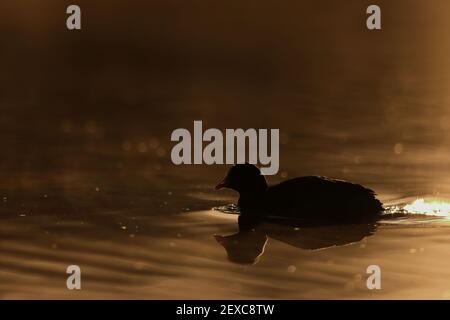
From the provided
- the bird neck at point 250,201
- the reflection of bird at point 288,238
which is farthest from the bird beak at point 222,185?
the reflection of bird at point 288,238

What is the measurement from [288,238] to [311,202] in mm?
1223

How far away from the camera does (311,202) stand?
1517 cm

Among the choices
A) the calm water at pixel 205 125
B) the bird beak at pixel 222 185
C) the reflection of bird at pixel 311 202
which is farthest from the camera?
the bird beak at pixel 222 185

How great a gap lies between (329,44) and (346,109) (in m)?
9.30

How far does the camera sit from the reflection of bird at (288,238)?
43.7 feet

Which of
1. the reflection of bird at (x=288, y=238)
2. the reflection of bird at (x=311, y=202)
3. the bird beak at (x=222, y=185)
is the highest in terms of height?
the bird beak at (x=222, y=185)

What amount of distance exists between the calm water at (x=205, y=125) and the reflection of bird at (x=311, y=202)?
397 millimetres

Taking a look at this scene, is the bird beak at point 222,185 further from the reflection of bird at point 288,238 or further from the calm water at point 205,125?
the reflection of bird at point 288,238

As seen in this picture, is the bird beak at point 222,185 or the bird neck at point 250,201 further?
the bird beak at point 222,185

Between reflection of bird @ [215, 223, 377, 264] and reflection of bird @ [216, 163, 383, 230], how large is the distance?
1.01 ft

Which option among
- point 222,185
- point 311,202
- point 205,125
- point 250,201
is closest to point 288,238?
point 311,202

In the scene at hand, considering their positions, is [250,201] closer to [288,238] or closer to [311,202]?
[311,202]

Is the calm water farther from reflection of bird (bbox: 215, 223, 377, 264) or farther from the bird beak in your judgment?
the bird beak
